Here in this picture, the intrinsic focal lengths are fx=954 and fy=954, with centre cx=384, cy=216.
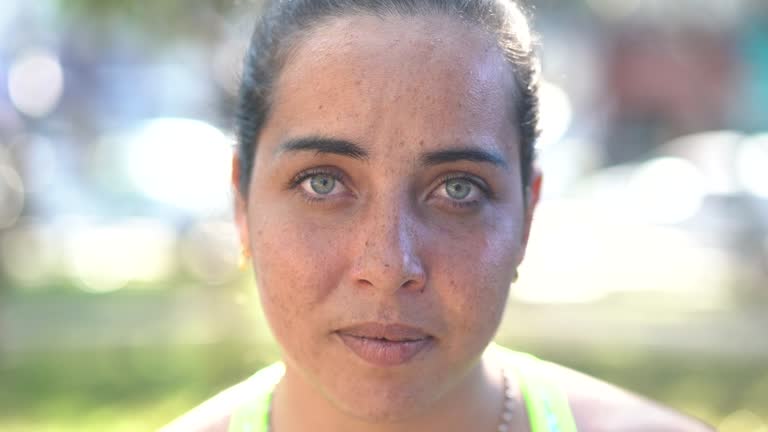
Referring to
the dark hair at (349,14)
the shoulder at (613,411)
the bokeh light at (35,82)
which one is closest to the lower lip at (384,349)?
the dark hair at (349,14)

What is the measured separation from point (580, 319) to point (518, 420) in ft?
16.9

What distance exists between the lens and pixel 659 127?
18672 millimetres

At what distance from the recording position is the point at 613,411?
2191 mm

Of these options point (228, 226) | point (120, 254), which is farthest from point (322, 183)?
point (120, 254)

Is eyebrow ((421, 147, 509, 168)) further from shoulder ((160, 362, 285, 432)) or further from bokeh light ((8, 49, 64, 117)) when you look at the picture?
bokeh light ((8, 49, 64, 117))

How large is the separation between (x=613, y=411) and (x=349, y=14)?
1082mm

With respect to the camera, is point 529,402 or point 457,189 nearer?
point 457,189

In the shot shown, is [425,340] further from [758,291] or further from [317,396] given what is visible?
[758,291]

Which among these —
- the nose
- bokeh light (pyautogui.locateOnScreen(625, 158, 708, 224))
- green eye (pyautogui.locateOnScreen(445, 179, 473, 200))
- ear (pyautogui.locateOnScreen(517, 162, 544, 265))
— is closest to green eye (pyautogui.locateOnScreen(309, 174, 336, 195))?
the nose

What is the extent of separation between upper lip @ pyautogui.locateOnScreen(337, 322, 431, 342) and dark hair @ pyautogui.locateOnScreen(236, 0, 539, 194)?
461 mm

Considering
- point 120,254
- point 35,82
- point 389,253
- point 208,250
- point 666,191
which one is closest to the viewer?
point 389,253

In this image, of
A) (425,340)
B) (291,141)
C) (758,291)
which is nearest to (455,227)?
(425,340)

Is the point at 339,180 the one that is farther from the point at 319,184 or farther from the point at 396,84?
the point at 396,84

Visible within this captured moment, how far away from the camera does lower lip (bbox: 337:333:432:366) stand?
1756 mm
